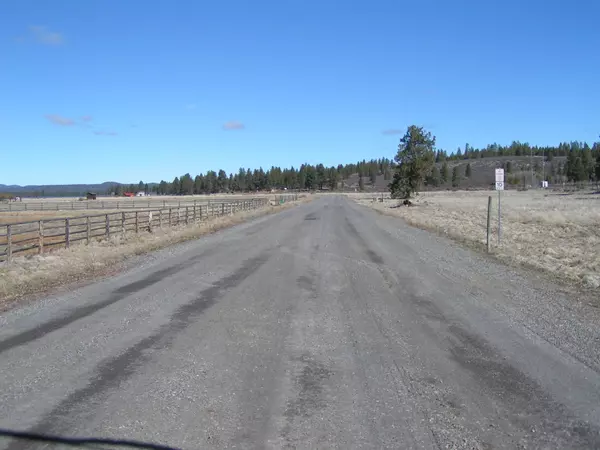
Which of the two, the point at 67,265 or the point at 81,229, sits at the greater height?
the point at 67,265

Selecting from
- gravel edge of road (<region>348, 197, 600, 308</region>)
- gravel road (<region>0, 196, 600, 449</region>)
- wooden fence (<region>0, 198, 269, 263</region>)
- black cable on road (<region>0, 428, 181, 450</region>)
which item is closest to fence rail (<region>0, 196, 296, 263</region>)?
wooden fence (<region>0, 198, 269, 263</region>)

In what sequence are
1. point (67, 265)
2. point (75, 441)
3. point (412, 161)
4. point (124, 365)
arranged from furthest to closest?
point (412, 161) → point (67, 265) → point (124, 365) → point (75, 441)

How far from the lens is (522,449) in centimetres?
391

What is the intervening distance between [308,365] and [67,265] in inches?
398

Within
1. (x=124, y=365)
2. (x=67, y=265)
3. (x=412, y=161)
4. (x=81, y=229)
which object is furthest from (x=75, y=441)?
(x=412, y=161)

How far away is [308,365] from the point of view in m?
5.75

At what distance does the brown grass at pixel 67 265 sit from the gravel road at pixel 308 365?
1268 millimetres

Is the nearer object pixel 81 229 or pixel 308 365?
pixel 308 365

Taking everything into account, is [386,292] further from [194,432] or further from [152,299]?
[194,432]

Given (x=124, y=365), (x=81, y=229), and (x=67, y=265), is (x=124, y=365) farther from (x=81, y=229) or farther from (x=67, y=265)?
(x=81, y=229)

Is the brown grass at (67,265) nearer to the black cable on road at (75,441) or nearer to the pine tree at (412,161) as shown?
the black cable on road at (75,441)

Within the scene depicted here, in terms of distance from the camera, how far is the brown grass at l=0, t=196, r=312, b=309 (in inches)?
428

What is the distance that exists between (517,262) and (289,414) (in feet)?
39.5

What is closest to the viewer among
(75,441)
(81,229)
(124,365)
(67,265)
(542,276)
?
(75,441)
